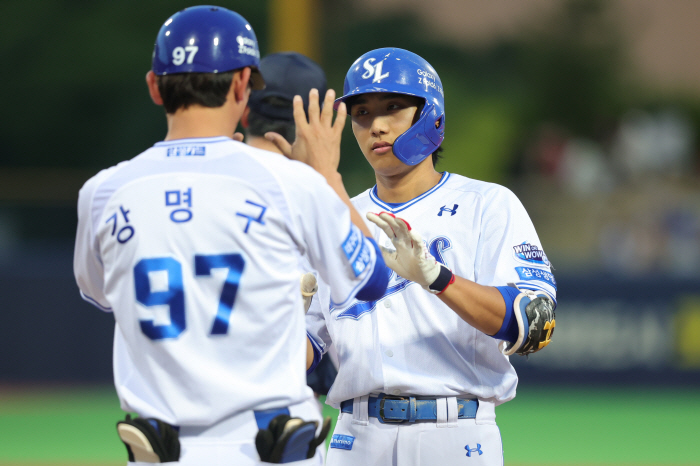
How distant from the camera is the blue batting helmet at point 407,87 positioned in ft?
13.2

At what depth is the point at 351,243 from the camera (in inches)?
116

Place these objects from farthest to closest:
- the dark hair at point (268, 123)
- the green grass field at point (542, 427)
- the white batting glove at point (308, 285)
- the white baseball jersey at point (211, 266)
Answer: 1. the green grass field at point (542, 427)
2. the dark hair at point (268, 123)
3. the white batting glove at point (308, 285)
4. the white baseball jersey at point (211, 266)

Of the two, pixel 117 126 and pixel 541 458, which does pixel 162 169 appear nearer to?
pixel 541 458

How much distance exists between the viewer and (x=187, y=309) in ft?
9.10

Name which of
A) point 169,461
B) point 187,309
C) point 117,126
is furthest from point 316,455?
point 117,126

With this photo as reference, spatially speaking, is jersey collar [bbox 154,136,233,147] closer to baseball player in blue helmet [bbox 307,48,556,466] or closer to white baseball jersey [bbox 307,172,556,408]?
baseball player in blue helmet [bbox 307,48,556,466]

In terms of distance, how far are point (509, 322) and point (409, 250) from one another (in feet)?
1.69

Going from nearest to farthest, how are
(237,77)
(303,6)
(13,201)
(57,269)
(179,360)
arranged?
(179,360) → (237,77) → (57,269) → (303,6) → (13,201)

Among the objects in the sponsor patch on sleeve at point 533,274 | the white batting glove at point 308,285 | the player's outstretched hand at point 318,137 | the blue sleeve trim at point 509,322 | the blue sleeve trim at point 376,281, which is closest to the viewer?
the blue sleeve trim at point 376,281

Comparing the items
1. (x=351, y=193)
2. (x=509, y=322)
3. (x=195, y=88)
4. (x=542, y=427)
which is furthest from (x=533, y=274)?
(x=351, y=193)

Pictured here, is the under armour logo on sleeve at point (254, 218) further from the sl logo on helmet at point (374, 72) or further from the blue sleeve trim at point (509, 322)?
the sl logo on helmet at point (374, 72)

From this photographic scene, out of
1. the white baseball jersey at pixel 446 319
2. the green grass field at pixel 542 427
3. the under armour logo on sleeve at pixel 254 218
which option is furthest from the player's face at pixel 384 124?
the green grass field at pixel 542 427

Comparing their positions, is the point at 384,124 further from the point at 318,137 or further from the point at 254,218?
the point at 254,218

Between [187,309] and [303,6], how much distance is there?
37.4 feet
